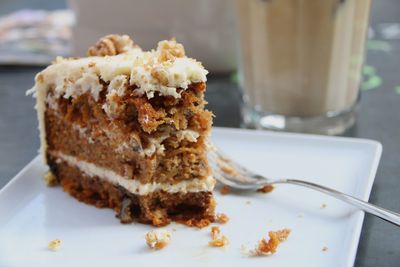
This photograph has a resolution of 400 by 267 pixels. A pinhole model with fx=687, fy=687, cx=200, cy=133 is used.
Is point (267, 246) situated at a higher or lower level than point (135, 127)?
lower

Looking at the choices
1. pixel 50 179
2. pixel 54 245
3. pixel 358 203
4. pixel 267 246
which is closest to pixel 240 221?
pixel 267 246

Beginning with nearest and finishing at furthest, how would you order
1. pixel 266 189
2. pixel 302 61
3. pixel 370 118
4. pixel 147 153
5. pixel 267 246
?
pixel 267 246 → pixel 147 153 → pixel 266 189 → pixel 302 61 → pixel 370 118

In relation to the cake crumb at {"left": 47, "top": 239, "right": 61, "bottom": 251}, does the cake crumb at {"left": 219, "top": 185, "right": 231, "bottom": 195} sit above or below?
below

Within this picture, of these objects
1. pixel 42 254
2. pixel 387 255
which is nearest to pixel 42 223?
pixel 42 254

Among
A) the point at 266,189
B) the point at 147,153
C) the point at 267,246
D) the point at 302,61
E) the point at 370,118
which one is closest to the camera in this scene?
the point at 267,246

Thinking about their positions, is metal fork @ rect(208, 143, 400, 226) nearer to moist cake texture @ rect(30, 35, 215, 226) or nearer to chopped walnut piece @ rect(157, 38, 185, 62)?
moist cake texture @ rect(30, 35, 215, 226)

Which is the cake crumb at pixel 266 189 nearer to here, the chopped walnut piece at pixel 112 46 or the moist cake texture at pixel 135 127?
the moist cake texture at pixel 135 127

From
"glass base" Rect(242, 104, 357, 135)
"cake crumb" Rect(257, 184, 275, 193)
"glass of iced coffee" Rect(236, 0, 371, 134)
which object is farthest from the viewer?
"glass base" Rect(242, 104, 357, 135)

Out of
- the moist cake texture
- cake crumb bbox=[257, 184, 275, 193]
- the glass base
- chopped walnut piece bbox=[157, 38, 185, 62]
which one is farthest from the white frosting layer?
the glass base

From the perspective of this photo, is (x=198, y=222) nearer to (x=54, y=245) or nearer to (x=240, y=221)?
(x=240, y=221)
